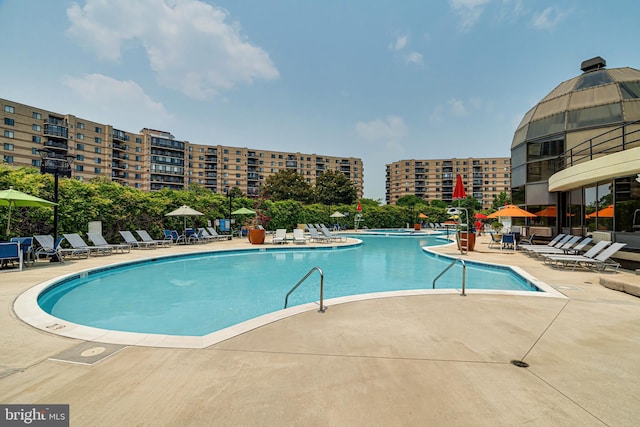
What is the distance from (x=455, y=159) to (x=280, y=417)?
106 metres

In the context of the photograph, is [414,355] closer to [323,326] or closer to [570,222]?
[323,326]

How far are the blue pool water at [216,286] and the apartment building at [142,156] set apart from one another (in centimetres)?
4239

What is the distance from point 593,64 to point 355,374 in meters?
22.7

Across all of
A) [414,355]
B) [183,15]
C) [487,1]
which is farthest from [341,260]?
[487,1]

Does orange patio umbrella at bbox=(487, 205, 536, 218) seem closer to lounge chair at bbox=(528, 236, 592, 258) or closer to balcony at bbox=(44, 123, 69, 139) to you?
lounge chair at bbox=(528, 236, 592, 258)

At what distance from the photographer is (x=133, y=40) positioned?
15305 millimetres

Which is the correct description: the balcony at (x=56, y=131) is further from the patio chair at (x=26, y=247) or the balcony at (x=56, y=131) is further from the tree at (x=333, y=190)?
the patio chair at (x=26, y=247)

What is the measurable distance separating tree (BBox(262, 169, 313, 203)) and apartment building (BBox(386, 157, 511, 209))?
5444 centimetres

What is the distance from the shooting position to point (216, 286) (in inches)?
335

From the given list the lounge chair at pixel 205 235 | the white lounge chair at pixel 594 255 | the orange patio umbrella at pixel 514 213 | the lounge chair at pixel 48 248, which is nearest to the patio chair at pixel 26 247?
the lounge chair at pixel 48 248

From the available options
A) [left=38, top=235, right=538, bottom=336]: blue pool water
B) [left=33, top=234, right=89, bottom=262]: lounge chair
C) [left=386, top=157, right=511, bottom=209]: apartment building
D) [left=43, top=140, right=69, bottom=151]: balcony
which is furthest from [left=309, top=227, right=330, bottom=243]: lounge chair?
[left=386, top=157, right=511, bottom=209]: apartment building

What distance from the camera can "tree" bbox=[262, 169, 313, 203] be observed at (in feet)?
173

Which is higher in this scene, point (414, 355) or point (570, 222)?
→ point (570, 222)

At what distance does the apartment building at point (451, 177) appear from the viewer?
93500mm
